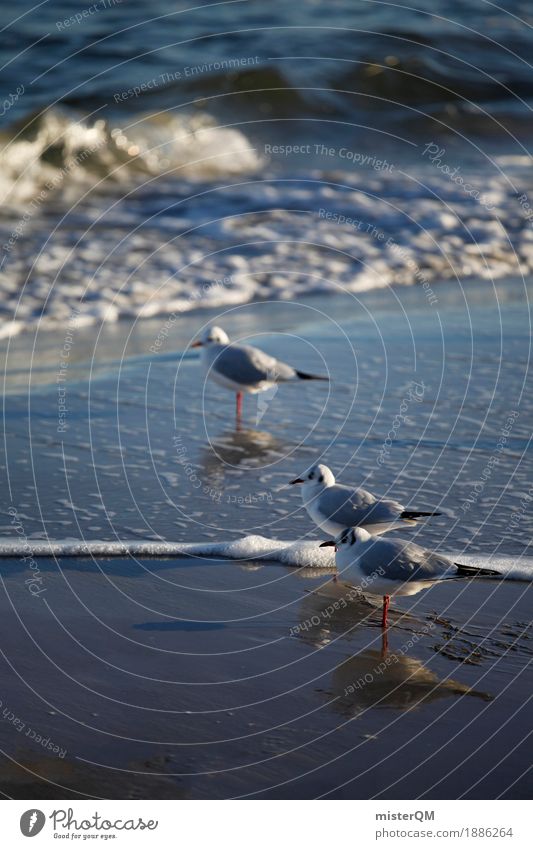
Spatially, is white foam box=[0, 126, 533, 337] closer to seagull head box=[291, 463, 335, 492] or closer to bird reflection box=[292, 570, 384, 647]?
seagull head box=[291, 463, 335, 492]

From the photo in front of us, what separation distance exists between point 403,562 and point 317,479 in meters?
1.55

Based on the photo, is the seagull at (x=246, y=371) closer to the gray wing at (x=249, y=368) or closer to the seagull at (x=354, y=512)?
the gray wing at (x=249, y=368)

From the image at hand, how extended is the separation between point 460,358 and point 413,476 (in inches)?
120

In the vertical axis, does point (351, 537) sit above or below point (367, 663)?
above

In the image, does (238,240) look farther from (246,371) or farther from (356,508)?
(356,508)

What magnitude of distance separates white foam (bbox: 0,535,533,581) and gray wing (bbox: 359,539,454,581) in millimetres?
870

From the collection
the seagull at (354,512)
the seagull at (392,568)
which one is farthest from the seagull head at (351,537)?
the seagull at (354,512)

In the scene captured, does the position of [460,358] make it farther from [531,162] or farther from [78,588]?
[531,162]

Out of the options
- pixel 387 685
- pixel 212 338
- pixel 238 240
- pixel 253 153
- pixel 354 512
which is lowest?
pixel 387 685

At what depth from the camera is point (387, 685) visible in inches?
231

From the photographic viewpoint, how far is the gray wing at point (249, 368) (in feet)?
34.7

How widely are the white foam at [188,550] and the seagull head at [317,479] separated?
419 mm

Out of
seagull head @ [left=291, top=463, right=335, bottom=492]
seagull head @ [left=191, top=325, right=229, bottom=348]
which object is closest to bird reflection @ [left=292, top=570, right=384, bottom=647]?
seagull head @ [left=291, top=463, right=335, bottom=492]

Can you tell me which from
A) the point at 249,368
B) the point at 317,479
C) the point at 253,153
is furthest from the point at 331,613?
the point at 253,153
